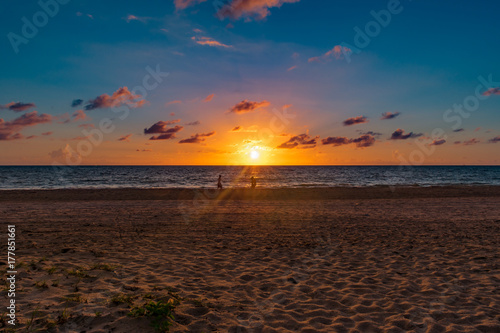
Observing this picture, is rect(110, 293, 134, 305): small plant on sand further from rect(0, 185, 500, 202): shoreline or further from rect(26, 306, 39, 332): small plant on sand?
rect(0, 185, 500, 202): shoreline

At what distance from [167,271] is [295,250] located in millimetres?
4083

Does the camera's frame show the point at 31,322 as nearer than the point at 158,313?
Yes

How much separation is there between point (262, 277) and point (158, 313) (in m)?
2.85

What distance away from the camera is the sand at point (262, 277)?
488 centimetres

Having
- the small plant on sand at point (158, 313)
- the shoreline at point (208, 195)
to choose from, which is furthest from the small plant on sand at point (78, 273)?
the shoreline at point (208, 195)

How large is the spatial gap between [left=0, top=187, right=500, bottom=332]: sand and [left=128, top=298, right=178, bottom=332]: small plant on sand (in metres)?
0.10

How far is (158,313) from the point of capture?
4695mm

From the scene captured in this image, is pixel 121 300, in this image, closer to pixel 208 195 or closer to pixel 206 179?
pixel 208 195

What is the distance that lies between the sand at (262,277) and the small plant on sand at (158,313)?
0.10 m

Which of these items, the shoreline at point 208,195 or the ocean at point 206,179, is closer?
the shoreline at point 208,195

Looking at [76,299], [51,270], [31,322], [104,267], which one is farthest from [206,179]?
[31,322]

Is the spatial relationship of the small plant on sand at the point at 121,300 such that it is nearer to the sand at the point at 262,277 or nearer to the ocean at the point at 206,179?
the sand at the point at 262,277

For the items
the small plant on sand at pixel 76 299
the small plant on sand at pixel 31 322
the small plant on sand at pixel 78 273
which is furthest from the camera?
the small plant on sand at pixel 78 273

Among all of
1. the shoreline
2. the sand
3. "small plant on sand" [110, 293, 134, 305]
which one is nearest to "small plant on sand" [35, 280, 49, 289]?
the sand
